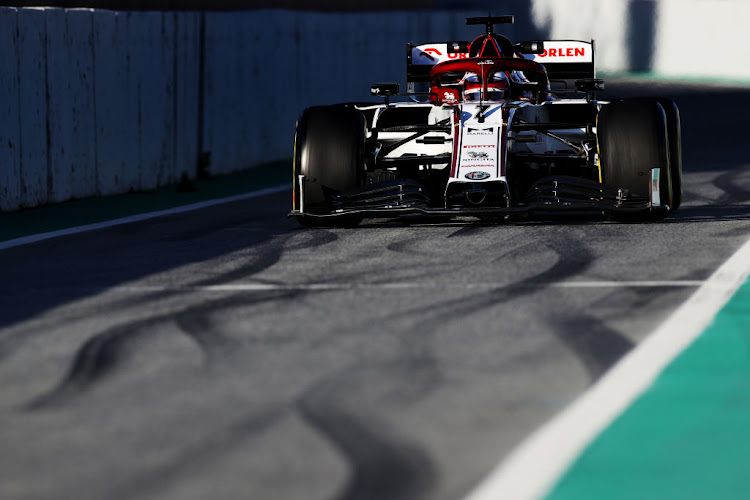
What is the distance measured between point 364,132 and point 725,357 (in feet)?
19.9

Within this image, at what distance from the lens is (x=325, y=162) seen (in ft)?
38.2

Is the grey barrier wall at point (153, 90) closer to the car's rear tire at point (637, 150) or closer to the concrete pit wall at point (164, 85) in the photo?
the concrete pit wall at point (164, 85)

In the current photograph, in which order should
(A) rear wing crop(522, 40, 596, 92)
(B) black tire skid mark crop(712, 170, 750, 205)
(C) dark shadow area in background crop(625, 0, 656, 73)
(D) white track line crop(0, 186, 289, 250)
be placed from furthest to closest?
(C) dark shadow area in background crop(625, 0, 656, 73), (A) rear wing crop(522, 40, 596, 92), (B) black tire skid mark crop(712, 170, 750, 205), (D) white track line crop(0, 186, 289, 250)

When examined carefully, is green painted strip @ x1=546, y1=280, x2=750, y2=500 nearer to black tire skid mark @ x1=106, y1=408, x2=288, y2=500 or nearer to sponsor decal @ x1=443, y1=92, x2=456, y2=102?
black tire skid mark @ x1=106, y1=408, x2=288, y2=500

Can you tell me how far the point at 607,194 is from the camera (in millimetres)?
11102

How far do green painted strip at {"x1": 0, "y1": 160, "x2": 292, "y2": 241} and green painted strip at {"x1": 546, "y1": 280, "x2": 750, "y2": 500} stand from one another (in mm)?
7521

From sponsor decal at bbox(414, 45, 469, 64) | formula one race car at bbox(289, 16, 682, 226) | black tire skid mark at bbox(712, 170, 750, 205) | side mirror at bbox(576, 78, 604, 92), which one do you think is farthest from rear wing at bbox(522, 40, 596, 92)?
side mirror at bbox(576, 78, 604, 92)

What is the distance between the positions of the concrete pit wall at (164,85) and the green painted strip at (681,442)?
31.3 ft

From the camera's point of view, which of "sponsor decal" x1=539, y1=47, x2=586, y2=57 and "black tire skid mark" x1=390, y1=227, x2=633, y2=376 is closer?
"black tire skid mark" x1=390, y1=227, x2=633, y2=376

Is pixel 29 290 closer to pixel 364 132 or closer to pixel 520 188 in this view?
pixel 364 132

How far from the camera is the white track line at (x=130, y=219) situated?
37.7 ft

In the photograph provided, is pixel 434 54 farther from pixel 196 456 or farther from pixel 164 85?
pixel 196 456

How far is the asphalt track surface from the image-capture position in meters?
4.57

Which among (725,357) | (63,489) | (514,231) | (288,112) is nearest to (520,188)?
(514,231)
